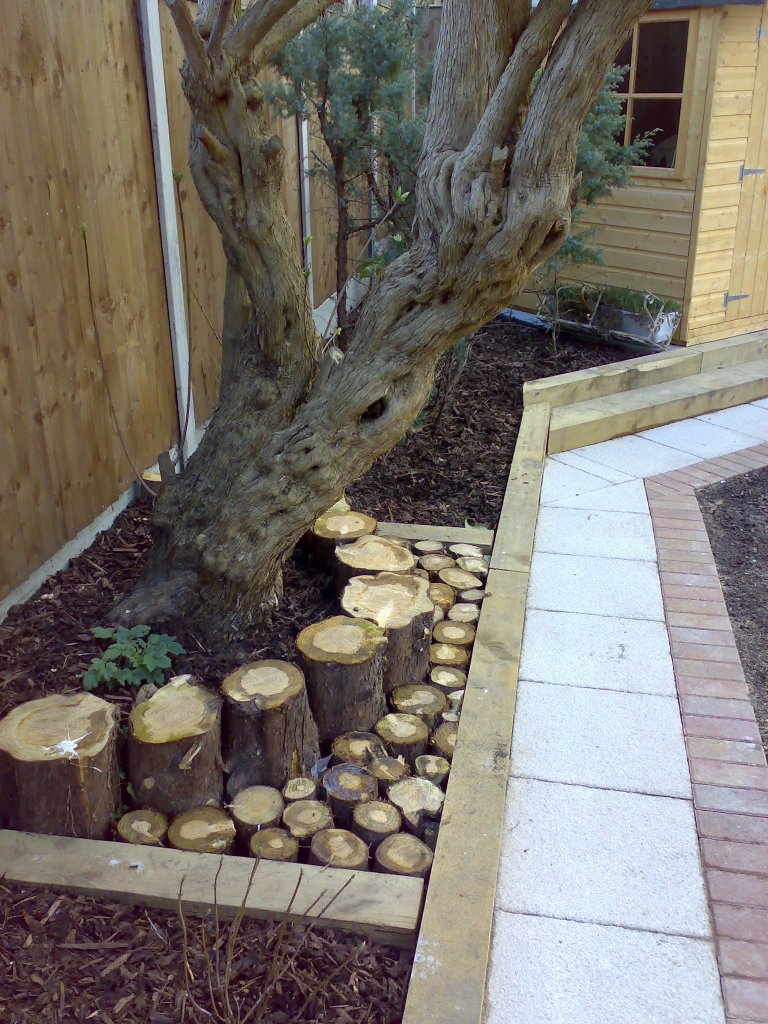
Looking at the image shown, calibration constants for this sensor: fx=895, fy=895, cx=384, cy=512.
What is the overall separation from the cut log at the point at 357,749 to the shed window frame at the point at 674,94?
19.3 feet

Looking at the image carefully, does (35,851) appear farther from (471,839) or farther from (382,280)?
(382,280)

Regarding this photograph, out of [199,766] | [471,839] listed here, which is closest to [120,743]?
[199,766]

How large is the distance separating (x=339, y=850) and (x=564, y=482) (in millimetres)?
3300

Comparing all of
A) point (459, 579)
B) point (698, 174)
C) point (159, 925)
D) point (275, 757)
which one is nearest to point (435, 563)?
point (459, 579)

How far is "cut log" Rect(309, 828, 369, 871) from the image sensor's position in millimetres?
2469

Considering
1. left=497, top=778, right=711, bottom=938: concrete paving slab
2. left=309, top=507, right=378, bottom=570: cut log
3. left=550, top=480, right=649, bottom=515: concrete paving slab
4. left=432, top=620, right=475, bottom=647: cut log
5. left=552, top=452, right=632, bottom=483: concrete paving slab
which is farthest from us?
left=552, top=452, right=632, bottom=483: concrete paving slab

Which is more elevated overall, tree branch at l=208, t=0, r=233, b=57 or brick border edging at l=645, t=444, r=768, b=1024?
tree branch at l=208, t=0, r=233, b=57

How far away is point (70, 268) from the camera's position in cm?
366

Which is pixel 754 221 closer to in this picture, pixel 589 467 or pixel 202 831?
pixel 589 467

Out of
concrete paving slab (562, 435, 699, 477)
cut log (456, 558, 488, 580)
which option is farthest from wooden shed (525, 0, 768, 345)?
cut log (456, 558, 488, 580)

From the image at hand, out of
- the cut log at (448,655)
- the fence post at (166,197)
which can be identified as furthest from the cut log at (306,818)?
the fence post at (166,197)

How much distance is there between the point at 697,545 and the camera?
14.9ft

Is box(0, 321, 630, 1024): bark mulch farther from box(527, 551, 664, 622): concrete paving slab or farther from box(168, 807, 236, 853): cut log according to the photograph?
box(527, 551, 664, 622): concrete paving slab

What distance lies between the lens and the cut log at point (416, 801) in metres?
2.64
